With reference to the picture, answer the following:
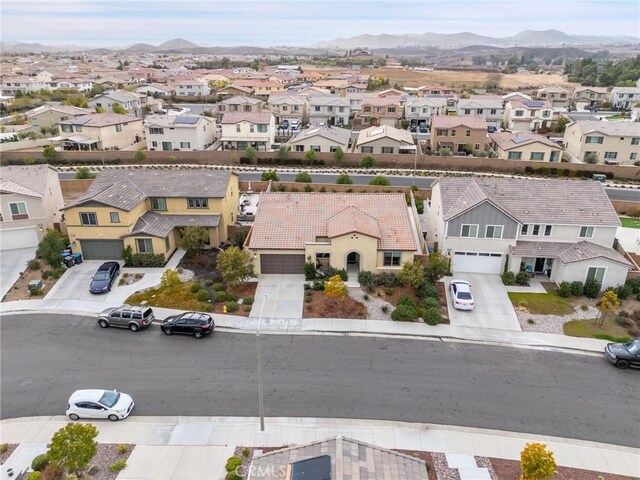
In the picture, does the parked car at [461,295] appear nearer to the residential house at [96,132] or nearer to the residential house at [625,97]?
the residential house at [96,132]

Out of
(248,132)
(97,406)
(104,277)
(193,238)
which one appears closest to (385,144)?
(248,132)

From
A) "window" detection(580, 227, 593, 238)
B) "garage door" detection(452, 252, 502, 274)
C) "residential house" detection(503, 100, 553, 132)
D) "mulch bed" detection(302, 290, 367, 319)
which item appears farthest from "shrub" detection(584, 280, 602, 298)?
"residential house" detection(503, 100, 553, 132)

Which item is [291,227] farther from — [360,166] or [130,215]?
[360,166]

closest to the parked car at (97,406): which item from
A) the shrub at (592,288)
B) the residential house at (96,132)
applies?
the shrub at (592,288)

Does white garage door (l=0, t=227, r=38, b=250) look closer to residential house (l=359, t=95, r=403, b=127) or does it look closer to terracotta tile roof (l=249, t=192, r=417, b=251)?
terracotta tile roof (l=249, t=192, r=417, b=251)

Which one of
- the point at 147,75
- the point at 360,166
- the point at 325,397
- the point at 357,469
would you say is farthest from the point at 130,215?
the point at 147,75
